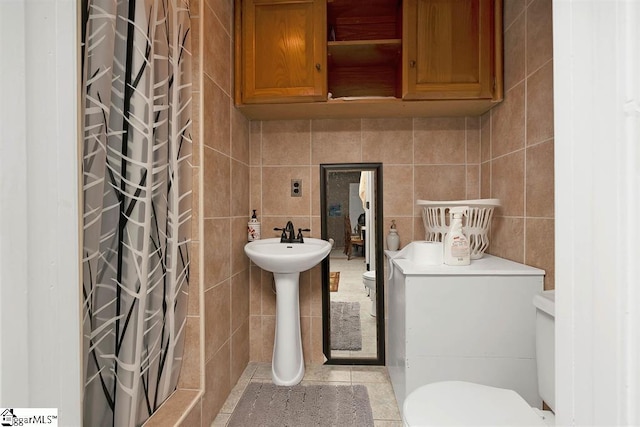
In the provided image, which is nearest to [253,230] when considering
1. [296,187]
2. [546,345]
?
[296,187]

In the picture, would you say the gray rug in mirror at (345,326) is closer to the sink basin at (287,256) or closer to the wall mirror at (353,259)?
the wall mirror at (353,259)

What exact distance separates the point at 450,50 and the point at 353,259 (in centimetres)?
139

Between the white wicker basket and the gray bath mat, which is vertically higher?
the white wicker basket

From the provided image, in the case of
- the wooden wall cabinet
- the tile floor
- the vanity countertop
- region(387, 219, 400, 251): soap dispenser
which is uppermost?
the wooden wall cabinet

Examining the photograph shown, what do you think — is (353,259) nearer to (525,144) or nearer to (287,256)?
(287,256)

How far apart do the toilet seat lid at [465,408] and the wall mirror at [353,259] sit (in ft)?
3.41

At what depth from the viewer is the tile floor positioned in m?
1.61

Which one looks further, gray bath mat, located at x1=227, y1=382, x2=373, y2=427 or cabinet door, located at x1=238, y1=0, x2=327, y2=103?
cabinet door, located at x1=238, y1=0, x2=327, y2=103

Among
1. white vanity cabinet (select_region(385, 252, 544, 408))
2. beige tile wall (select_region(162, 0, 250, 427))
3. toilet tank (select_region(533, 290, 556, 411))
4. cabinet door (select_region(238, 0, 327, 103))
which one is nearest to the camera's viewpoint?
toilet tank (select_region(533, 290, 556, 411))

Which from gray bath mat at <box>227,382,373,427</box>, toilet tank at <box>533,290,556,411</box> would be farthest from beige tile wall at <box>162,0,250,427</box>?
toilet tank at <box>533,290,556,411</box>

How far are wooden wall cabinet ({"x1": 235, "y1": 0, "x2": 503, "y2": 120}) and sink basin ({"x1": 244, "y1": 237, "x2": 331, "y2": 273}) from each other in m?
0.84

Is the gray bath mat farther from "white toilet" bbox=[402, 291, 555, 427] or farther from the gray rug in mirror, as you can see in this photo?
"white toilet" bbox=[402, 291, 555, 427]

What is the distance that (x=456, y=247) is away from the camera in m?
1.51

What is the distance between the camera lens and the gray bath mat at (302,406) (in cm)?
157
